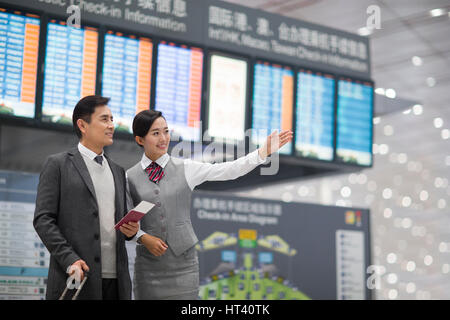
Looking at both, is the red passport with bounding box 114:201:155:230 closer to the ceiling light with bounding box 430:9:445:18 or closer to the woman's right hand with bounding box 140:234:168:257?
the woman's right hand with bounding box 140:234:168:257

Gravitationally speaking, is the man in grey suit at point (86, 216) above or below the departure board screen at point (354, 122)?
below

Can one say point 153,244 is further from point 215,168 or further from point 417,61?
point 417,61

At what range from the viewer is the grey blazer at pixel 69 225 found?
6.66 feet

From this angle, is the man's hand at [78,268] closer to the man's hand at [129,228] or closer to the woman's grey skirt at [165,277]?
the man's hand at [129,228]

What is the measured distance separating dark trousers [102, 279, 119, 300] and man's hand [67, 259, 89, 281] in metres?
0.15

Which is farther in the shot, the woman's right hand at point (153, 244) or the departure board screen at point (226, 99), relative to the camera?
the departure board screen at point (226, 99)

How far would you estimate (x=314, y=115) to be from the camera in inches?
206

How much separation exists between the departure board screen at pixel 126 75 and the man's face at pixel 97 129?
206cm

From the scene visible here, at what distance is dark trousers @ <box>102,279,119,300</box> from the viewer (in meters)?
2.11

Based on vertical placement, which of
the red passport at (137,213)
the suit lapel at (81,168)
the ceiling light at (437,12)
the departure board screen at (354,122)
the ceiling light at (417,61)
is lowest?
the red passport at (137,213)

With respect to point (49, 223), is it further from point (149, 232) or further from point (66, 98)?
point (66, 98)

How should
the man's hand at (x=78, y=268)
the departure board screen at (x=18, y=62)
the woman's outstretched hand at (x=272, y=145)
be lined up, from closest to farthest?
the man's hand at (x=78, y=268) → the woman's outstretched hand at (x=272, y=145) → the departure board screen at (x=18, y=62)

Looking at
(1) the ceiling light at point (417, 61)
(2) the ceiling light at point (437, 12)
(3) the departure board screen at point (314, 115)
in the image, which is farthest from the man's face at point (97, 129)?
(1) the ceiling light at point (417, 61)

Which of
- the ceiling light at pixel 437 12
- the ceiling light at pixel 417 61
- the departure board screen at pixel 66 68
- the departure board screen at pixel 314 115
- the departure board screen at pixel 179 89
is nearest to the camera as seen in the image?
the departure board screen at pixel 66 68
